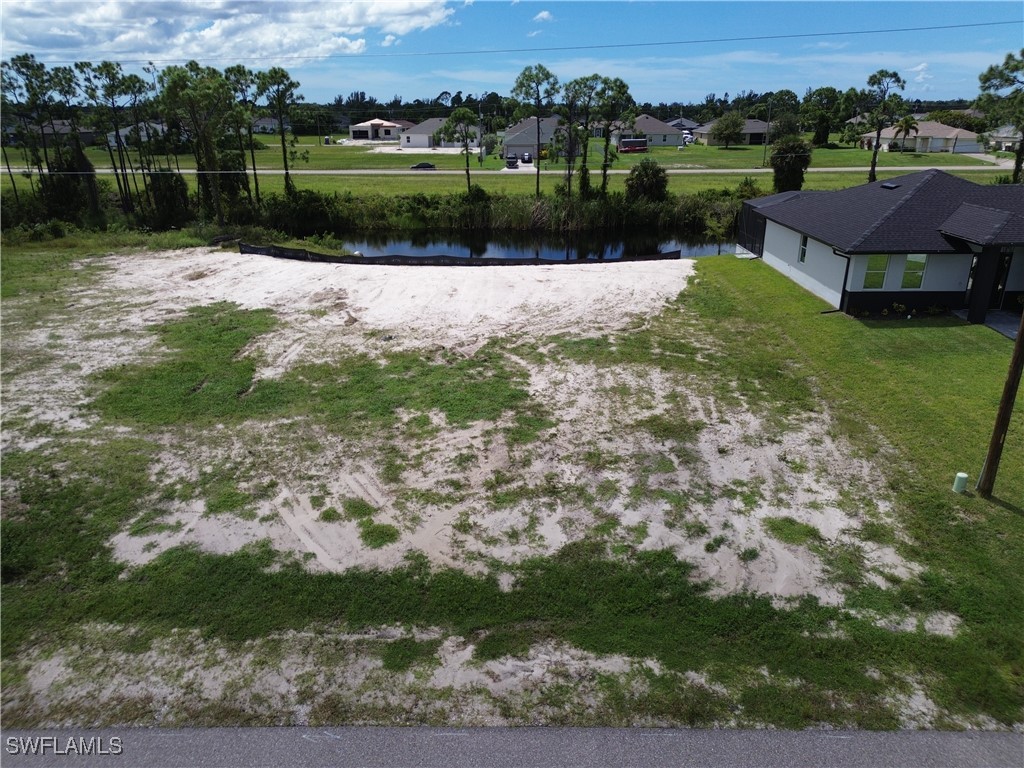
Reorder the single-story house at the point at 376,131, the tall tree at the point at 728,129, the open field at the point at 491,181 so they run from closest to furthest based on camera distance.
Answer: the open field at the point at 491,181
the tall tree at the point at 728,129
the single-story house at the point at 376,131

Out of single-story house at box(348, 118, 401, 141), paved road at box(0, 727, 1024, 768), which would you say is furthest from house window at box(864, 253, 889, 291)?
single-story house at box(348, 118, 401, 141)

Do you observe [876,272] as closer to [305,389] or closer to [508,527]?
[508,527]

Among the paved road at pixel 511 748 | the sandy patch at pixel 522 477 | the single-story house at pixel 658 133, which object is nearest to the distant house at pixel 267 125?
the sandy patch at pixel 522 477

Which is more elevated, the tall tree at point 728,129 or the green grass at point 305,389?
the tall tree at point 728,129

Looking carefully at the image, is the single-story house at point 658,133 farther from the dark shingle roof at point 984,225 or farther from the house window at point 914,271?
the house window at point 914,271

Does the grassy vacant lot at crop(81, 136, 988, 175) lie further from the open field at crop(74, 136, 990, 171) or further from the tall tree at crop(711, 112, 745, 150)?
the tall tree at crop(711, 112, 745, 150)

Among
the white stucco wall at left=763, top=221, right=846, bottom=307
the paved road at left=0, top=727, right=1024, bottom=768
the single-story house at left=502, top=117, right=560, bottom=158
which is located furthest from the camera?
the single-story house at left=502, top=117, right=560, bottom=158
